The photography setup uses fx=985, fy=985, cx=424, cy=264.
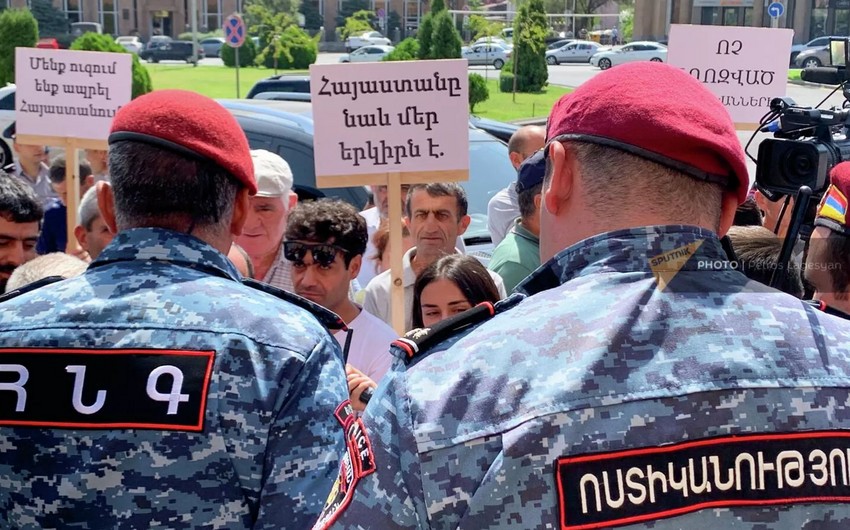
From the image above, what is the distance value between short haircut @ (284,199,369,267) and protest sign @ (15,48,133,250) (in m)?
2.44

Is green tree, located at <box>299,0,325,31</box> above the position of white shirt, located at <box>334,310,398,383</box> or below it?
above

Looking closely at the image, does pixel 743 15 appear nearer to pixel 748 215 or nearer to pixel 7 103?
pixel 7 103

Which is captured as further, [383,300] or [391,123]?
[383,300]

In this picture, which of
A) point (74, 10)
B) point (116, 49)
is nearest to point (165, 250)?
point (116, 49)

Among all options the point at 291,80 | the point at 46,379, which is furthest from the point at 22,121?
the point at 291,80

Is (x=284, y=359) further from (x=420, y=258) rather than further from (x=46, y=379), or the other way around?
(x=420, y=258)

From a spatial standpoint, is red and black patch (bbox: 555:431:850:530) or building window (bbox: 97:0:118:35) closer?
red and black patch (bbox: 555:431:850:530)

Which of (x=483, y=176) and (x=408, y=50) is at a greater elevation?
(x=408, y=50)

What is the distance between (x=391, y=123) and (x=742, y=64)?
2275 mm

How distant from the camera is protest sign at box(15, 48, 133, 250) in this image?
18.5 ft

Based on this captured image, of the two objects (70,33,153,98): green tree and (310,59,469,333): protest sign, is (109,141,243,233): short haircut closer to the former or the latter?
(310,59,469,333): protest sign

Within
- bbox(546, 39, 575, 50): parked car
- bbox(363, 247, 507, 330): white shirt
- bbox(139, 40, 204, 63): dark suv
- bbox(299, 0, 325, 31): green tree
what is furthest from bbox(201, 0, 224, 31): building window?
bbox(363, 247, 507, 330): white shirt

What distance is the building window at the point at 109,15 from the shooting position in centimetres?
6331

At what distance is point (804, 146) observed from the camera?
229 centimetres
